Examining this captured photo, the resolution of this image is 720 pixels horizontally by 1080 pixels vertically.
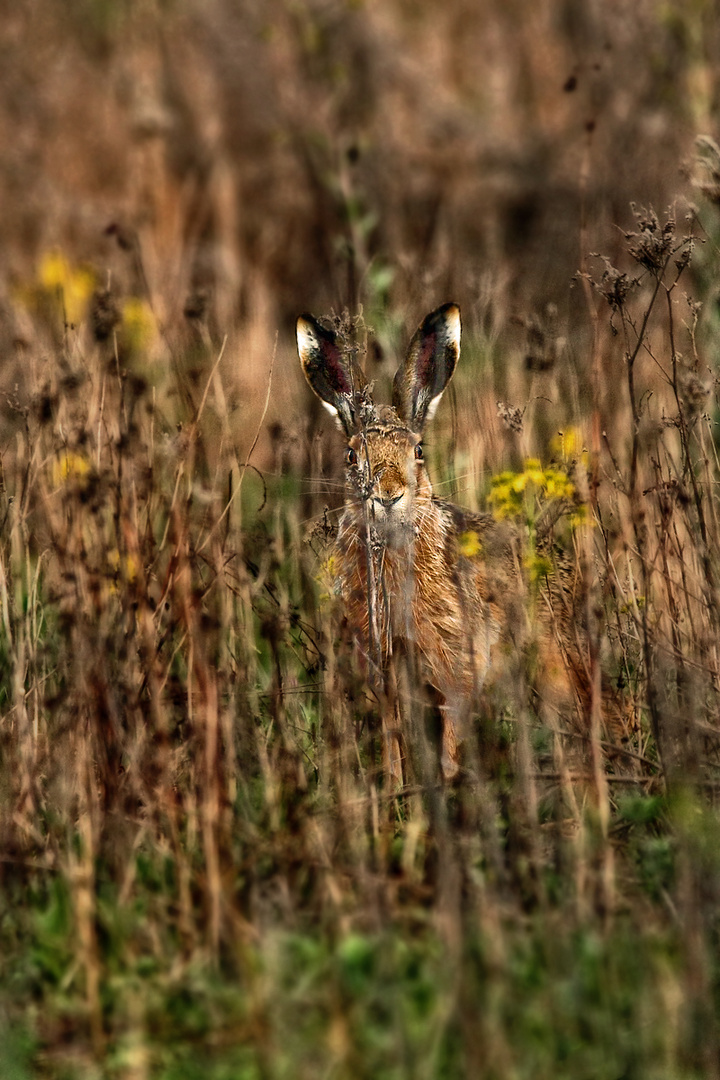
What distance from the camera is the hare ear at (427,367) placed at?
4.90 meters

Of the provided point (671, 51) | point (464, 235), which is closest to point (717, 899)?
point (671, 51)

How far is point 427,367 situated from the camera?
5.04 meters

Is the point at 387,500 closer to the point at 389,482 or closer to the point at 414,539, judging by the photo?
the point at 389,482

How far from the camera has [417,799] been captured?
3982mm

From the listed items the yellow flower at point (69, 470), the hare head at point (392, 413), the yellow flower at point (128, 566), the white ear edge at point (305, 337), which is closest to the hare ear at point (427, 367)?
the hare head at point (392, 413)

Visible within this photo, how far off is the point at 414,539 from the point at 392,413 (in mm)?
485

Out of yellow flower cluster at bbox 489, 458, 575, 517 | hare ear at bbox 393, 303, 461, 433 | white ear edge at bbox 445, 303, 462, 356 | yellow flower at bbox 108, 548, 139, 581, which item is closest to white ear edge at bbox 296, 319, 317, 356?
hare ear at bbox 393, 303, 461, 433

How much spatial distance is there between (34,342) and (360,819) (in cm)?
205

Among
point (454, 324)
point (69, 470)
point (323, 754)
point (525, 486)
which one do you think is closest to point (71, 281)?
point (454, 324)

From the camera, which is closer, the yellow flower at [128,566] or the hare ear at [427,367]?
the yellow flower at [128,566]

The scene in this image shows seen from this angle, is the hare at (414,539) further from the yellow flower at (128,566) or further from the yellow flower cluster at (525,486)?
the yellow flower at (128,566)

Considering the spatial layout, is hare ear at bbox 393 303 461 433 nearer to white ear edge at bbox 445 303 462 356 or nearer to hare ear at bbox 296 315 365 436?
white ear edge at bbox 445 303 462 356

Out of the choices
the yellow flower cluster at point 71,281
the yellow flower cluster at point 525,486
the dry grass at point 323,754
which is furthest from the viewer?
the yellow flower cluster at point 71,281

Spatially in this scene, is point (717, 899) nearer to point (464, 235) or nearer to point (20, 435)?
point (20, 435)
